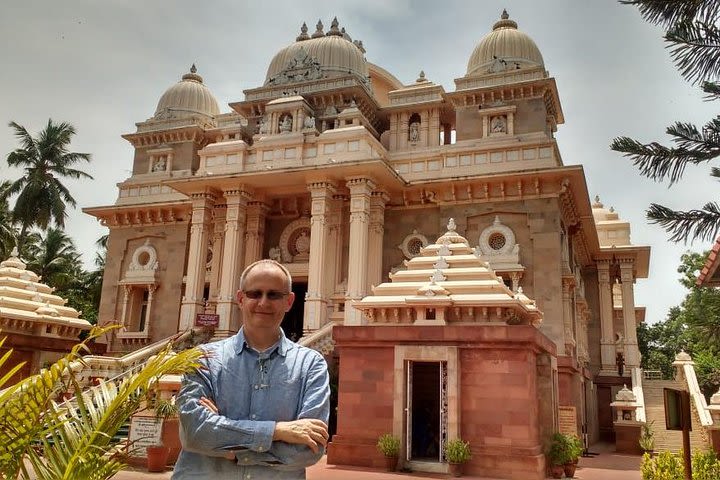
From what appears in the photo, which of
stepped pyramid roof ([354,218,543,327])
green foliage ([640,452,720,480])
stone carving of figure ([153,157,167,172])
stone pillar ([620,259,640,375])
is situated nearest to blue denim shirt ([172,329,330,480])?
green foliage ([640,452,720,480])

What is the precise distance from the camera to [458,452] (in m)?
11.3

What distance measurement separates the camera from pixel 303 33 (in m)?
30.3

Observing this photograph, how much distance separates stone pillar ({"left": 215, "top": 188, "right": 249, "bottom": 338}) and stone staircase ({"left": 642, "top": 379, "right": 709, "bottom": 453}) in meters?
14.6

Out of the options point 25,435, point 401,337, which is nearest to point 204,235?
point 401,337

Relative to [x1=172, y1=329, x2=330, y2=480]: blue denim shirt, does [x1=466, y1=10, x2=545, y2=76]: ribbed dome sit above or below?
above

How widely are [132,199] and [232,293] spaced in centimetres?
956

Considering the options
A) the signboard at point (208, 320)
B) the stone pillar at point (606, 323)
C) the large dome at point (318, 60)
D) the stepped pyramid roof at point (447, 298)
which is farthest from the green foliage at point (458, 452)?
the large dome at point (318, 60)

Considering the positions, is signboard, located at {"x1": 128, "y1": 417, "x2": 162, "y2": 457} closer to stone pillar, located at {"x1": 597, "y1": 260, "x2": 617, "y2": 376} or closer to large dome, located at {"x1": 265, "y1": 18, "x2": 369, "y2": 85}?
large dome, located at {"x1": 265, "y1": 18, "x2": 369, "y2": 85}

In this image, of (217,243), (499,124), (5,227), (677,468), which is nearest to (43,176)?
(5,227)

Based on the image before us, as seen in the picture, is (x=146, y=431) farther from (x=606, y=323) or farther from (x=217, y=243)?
(x=606, y=323)

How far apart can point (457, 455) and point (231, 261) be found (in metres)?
13.9

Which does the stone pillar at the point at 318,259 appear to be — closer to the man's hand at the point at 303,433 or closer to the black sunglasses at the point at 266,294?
the black sunglasses at the point at 266,294

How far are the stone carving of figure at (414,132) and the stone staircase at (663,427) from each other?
13483 millimetres

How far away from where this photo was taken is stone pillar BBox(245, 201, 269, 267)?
24578 mm
